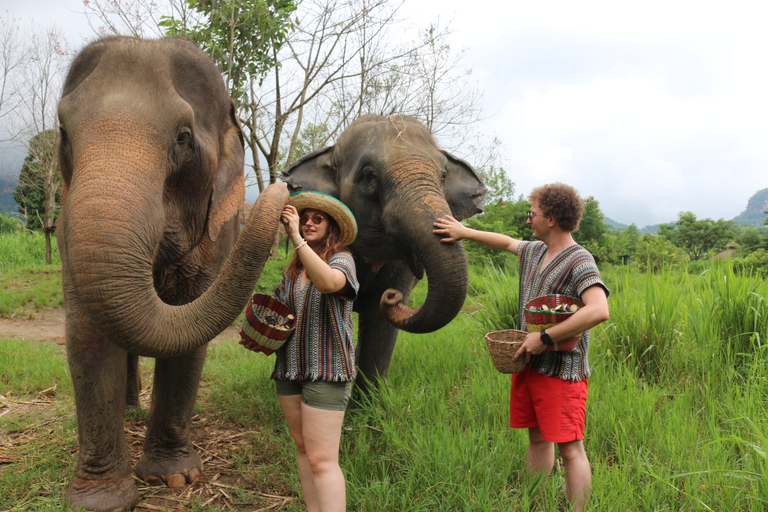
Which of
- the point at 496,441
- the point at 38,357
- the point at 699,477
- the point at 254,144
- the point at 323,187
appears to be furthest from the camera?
the point at 254,144

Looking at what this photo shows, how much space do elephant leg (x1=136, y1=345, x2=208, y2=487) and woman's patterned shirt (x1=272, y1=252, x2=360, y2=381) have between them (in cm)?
122

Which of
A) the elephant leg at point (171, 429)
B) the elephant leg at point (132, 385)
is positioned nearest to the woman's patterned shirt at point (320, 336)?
the elephant leg at point (171, 429)

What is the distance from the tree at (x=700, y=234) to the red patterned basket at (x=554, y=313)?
2210 centimetres

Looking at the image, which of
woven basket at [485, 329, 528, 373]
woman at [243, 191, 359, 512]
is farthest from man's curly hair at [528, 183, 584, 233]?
woman at [243, 191, 359, 512]

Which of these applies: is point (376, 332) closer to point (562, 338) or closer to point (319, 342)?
point (319, 342)

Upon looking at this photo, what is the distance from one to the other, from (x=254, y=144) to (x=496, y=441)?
24.1ft

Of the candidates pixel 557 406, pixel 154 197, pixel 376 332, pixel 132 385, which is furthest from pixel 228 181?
pixel 132 385

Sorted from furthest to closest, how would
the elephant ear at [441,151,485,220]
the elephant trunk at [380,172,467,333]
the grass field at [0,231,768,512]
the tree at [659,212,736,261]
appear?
the tree at [659,212,736,261] < the elephant ear at [441,151,485,220] < the elephant trunk at [380,172,467,333] < the grass field at [0,231,768,512]

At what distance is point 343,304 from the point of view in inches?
100

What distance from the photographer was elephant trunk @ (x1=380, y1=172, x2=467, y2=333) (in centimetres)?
317

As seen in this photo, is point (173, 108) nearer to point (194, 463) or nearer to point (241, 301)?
point (241, 301)

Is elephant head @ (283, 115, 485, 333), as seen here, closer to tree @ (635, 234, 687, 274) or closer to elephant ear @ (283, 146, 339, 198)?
elephant ear @ (283, 146, 339, 198)

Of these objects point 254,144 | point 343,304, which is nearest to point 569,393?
point 343,304

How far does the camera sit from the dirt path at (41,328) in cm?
730
